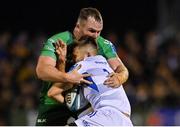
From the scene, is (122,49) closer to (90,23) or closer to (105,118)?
(90,23)

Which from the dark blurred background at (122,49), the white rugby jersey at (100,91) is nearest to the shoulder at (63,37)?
the white rugby jersey at (100,91)

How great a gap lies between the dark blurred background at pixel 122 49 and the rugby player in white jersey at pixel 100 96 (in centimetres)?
410

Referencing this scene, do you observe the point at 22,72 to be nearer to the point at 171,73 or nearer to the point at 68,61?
the point at 171,73

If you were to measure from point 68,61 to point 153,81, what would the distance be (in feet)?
16.2

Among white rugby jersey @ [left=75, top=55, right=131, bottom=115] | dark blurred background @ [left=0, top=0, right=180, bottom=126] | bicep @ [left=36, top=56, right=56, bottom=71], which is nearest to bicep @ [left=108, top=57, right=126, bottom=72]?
white rugby jersey @ [left=75, top=55, right=131, bottom=115]

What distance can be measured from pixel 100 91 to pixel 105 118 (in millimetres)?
246

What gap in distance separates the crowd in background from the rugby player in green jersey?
328cm

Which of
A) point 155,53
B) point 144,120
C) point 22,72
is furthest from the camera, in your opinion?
point 155,53

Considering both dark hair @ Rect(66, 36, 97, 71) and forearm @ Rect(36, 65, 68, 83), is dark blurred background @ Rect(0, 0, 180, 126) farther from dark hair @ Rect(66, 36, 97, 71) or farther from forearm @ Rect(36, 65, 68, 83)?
forearm @ Rect(36, 65, 68, 83)

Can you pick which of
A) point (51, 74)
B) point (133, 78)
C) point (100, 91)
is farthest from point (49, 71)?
point (133, 78)

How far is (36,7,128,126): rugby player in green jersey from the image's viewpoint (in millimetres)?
5977

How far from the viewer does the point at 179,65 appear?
1170cm

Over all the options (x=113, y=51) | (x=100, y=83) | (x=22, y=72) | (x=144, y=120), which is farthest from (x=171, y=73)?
(x=100, y=83)

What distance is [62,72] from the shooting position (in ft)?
19.8
